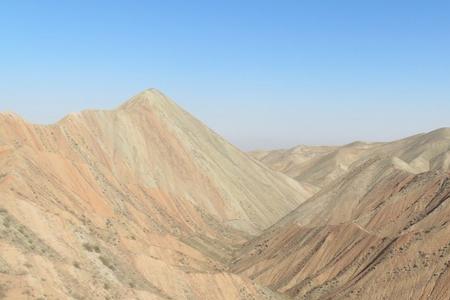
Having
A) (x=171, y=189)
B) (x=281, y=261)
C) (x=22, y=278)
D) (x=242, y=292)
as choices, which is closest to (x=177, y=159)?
(x=171, y=189)

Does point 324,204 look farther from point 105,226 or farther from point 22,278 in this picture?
point 22,278

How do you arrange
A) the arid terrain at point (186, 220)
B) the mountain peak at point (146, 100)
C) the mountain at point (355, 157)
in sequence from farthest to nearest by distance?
the mountain at point (355, 157) → the mountain peak at point (146, 100) → the arid terrain at point (186, 220)

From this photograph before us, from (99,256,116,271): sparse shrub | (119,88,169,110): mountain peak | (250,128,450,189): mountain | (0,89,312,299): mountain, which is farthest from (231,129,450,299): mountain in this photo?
(250,128,450,189): mountain

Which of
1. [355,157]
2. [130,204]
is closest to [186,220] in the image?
[130,204]

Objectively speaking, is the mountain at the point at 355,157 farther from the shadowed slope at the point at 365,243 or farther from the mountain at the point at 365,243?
the shadowed slope at the point at 365,243

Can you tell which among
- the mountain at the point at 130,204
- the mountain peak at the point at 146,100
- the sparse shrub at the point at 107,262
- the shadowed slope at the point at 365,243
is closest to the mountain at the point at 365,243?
the shadowed slope at the point at 365,243

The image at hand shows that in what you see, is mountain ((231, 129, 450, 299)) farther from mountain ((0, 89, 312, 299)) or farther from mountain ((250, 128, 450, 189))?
mountain ((250, 128, 450, 189))
